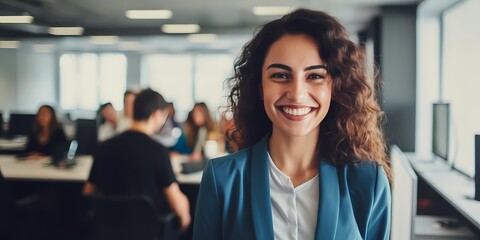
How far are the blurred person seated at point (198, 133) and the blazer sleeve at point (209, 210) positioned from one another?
3.04 m

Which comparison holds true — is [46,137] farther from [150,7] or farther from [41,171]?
[150,7]

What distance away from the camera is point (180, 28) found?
328 inches

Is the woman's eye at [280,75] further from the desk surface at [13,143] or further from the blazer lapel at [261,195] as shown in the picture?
the desk surface at [13,143]

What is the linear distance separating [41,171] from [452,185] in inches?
121

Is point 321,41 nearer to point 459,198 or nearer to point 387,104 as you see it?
point 459,198

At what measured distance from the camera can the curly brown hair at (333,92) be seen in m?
1.06

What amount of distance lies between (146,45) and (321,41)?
11.4 m

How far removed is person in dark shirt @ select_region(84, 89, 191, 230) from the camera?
2.54 m

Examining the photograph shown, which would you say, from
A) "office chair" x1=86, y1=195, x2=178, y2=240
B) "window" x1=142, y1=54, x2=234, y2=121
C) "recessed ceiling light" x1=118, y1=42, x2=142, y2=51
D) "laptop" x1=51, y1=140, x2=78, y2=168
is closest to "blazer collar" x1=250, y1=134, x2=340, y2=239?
"office chair" x1=86, y1=195, x2=178, y2=240

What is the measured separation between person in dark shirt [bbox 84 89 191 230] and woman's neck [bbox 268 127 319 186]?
1.56 metres

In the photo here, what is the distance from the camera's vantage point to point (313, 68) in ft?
3.36

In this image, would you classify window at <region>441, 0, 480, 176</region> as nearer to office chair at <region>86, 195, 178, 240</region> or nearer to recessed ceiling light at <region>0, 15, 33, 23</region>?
office chair at <region>86, 195, 178, 240</region>

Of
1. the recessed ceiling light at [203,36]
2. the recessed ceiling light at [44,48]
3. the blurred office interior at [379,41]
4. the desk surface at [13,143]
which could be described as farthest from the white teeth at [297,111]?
the recessed ceiling light at [44,48]

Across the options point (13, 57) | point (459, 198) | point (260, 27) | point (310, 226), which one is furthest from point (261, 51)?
point (13, 57)
